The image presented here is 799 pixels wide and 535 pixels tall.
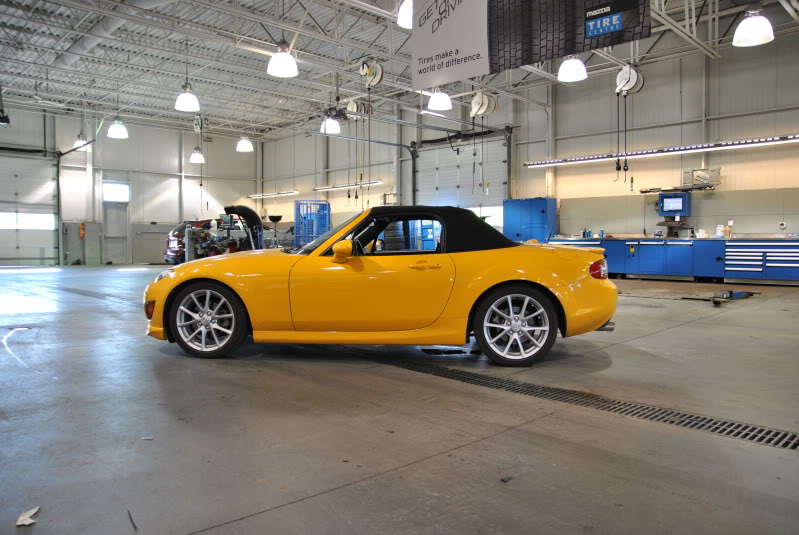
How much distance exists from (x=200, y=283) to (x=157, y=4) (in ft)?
32.2

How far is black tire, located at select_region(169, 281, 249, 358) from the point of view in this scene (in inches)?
171

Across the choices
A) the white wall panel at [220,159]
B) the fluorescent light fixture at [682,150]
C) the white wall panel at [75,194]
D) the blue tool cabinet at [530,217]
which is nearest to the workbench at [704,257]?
the blue tool cabinet at [530,217]

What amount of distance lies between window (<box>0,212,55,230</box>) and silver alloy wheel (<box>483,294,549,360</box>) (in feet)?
80.1

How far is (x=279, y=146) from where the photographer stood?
27828mm

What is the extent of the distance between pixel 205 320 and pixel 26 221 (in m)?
22.8

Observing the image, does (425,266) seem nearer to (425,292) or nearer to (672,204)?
(425,292)

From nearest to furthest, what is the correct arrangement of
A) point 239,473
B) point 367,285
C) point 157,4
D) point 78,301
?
point 239,473, point 367,285, point 78,301, point 157,4

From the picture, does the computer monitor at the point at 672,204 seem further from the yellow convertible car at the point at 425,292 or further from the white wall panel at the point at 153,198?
the white wall panel at the point at 153,198

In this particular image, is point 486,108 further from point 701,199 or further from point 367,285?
point 367,285

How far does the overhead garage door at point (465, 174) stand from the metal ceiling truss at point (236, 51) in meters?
1.91

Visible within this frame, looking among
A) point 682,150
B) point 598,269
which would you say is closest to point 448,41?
point 598,269

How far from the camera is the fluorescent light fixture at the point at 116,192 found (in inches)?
960

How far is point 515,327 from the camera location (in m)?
4.17

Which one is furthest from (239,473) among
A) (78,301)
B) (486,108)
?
(486,108)
